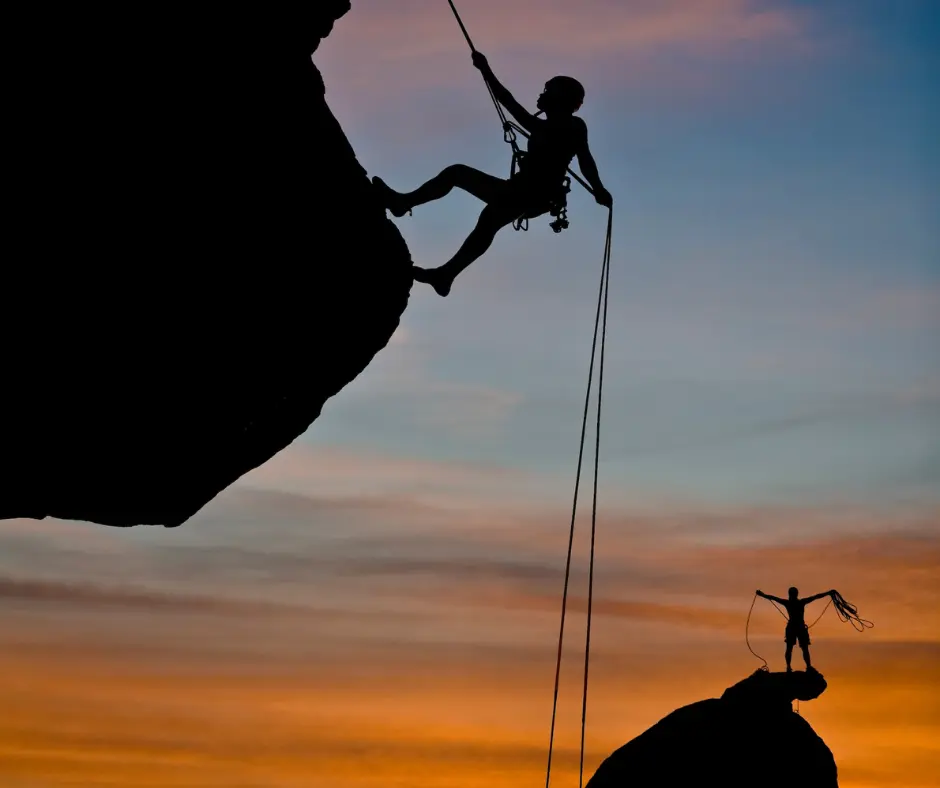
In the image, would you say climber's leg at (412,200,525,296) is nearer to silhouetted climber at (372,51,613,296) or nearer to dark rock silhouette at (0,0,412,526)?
silhouetted climber at (372,51,613,296)

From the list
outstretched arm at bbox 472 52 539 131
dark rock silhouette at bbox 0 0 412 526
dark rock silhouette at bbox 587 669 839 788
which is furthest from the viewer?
dark rock silhouette at bbox 587 669 839 788

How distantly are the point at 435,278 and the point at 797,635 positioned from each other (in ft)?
45.7

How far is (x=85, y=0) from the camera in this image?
23.6ft

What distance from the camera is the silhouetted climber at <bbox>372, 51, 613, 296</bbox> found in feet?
36.2

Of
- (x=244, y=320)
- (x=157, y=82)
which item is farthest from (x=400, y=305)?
(x=157, y=82)

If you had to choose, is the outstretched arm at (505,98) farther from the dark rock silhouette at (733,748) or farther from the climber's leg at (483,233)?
the dark rock silhouette at (733,748)

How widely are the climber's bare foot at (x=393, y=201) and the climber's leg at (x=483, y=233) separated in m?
0.56

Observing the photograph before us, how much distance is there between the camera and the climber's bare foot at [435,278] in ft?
36.0

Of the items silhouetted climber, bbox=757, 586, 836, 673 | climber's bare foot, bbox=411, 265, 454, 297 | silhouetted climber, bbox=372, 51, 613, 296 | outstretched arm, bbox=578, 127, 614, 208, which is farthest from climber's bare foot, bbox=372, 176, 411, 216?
silhouetted climber, bbox=757, 586, 836, 673

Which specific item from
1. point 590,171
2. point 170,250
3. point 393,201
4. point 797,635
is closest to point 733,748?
point 797,635

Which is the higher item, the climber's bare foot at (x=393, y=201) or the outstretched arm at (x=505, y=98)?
the outstretched arm at (x=505, y=98)

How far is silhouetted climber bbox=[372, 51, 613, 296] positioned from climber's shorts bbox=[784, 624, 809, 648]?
1330cm

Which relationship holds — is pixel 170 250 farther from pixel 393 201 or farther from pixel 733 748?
pixel 733 748

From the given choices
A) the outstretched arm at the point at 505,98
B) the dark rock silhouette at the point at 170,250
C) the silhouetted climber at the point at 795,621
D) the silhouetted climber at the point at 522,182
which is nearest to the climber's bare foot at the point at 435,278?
the silhouetted climber at the point at 522,182
